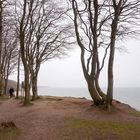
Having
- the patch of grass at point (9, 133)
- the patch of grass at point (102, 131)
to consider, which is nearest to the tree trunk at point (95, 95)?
the patch of grass at point (102, 131)

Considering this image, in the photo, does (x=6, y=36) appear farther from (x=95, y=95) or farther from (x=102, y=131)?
(x=102, y=131)

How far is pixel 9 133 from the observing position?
11891 millimetres

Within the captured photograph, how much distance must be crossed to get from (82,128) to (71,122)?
5.52 feet

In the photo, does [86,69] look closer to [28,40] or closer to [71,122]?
[71,122]

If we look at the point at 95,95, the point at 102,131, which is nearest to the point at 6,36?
the point at 95,95

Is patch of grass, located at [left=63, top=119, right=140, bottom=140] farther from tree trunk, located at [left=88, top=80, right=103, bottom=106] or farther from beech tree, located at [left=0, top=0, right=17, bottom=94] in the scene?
beech tree, located at [left=0, top=0, right=17, bottom=94]

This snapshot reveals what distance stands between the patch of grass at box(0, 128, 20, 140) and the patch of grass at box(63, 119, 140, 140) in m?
1.86

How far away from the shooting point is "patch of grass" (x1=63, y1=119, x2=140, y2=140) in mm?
11054

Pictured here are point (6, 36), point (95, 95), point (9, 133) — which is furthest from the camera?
point (6, 36)

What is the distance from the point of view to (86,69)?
2077cm

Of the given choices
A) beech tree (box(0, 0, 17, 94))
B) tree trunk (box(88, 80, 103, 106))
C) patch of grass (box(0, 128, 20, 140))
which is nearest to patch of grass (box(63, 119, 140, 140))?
patch of grass (box(0, 128, 20, 140))

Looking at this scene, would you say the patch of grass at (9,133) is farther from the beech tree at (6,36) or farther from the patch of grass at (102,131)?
the beech tree at (6,36)

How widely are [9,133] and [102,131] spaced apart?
3.49 m

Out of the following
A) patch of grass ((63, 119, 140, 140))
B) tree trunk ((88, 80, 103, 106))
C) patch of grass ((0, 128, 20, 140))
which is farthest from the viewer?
tree trunk ((88, 80, 103, 106))
